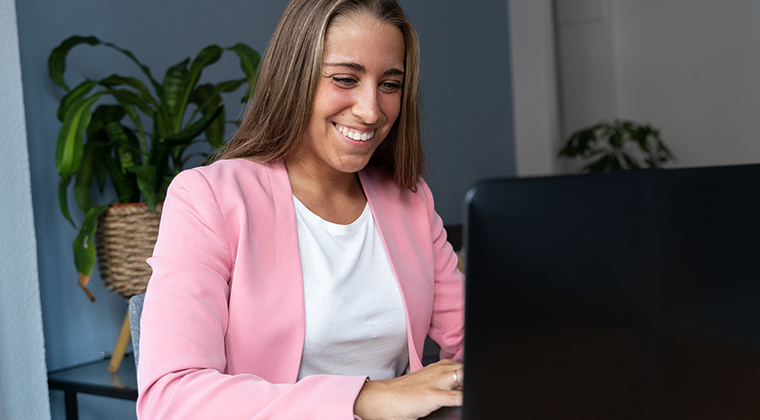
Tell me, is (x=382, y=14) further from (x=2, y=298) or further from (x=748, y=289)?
→ (x=2, y=298)

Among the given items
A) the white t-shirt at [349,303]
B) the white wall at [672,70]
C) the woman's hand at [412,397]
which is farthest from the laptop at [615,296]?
the white wall at [672,70]

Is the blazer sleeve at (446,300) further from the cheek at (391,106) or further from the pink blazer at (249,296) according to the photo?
the cheek at (391,106)

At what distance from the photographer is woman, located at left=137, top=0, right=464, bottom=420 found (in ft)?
2.82

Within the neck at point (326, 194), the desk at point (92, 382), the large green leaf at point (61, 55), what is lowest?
the desk at point (92, 382)

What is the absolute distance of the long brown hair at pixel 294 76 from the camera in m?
1.12

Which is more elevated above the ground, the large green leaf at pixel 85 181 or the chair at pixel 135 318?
the large green leaf at pixel 85 181

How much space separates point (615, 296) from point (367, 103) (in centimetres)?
71

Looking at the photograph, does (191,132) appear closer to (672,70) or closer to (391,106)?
(391,106)

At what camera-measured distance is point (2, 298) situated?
161 cm

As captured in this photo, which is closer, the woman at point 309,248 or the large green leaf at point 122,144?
the woman at point 309,248

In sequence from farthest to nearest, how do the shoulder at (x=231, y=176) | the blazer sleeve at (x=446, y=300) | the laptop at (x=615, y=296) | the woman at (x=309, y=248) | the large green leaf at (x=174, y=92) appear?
the large green leaf at (x=174, y=92)
the blazer sleeve at (x=446, y=300)
the shoulder at (x=231, y=176)
the woman at (x=309, y=248)
the laptop at (x=615, y=296)

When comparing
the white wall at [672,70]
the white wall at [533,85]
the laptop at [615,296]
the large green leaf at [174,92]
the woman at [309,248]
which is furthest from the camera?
the white wall at [672,70]

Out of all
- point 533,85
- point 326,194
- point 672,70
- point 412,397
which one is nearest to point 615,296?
point 412,397

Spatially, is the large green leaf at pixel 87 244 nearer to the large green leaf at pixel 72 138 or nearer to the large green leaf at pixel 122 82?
the large green leaf at pixel 72 138
